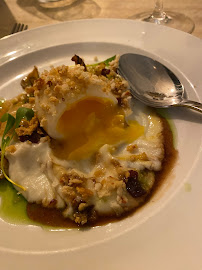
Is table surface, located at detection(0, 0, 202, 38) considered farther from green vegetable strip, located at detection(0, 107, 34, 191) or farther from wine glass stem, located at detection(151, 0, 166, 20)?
green vegetable strip, located at detection(0, 107, 34, 191)

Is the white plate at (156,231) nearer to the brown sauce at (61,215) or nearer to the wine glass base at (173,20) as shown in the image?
the brown sauce at (61,215)

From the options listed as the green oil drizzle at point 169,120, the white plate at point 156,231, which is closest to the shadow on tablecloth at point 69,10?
the white plate at point 156,231

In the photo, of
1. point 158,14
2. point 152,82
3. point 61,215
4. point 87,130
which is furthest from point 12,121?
point 158,14

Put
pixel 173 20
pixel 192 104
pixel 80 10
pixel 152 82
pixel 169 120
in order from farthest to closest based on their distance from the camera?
pixel 80 10, pixel 173 20, pixel 152 82, pixel 169 120, pixel 192 104

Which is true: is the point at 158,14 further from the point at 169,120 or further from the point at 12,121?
the point at 12,121

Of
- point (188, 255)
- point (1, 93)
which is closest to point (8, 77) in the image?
point (1, 93)

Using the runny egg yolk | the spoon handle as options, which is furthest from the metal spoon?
the runny egg yolk

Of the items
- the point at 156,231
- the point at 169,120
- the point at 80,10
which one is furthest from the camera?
the point at 80,10
